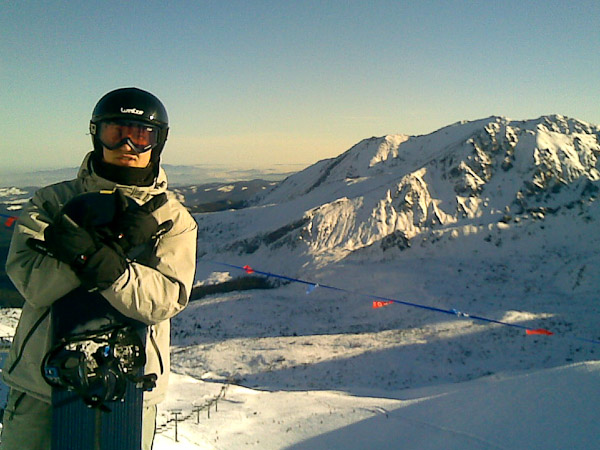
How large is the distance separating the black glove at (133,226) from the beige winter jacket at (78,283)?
0.15 meters

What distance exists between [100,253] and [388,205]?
105 feet

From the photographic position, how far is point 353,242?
31.3 m

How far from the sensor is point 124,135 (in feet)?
9.84

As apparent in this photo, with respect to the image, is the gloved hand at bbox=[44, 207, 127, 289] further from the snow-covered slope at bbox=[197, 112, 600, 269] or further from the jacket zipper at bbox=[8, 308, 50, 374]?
the snow-covered slope at bbox=[197, 112, 600, 269]

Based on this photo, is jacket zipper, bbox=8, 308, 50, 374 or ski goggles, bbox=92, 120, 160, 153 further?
ski goggles, bbox=92, 120, 160, 153

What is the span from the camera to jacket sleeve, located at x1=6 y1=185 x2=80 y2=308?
239 cm

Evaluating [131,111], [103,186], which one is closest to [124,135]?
[131,111]

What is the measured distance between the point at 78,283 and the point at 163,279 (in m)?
0.49

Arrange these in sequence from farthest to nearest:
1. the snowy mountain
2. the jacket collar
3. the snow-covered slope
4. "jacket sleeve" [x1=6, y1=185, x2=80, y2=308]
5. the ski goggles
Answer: the snow-covered slope, the snowy mountain, the ski goggles, the jacket collar, "jacket sleeve" [x1=6, y1=185, x2=80, y2=308]

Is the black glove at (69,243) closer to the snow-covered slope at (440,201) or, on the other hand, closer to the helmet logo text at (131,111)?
the helmet logo text at (131,111)

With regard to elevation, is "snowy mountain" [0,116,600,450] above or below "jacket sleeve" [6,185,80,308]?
below

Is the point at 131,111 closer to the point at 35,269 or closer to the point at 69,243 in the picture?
the point at 69,243

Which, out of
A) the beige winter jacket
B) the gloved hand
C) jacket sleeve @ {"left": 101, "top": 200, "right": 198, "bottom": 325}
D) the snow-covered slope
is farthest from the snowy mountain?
the gloved hand

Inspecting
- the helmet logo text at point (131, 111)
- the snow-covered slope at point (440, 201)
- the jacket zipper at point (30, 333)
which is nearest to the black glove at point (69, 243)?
the jacket zipper at point (30, 333)
